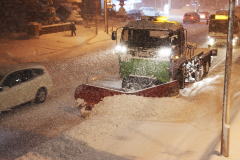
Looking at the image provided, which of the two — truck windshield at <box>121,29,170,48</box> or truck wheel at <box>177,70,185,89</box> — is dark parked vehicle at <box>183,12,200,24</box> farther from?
truck windshield at <box>121,29,170,48</box>

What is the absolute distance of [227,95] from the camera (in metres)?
7.43

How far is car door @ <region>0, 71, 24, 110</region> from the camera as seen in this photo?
1259cm

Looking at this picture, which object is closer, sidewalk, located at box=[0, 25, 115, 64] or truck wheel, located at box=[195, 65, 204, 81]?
truck wheel, located at box=[195, 65, 204, 81]

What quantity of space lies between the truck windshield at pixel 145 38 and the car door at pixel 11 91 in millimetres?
3996

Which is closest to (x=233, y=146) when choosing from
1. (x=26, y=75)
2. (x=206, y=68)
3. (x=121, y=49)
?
(x=121, y=49)

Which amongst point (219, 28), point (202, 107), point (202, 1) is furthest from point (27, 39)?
point (202, 1)

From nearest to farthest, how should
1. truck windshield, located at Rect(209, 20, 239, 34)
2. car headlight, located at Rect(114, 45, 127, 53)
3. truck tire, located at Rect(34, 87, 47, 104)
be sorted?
car headlight, located at Rect(114, 45, 127, 53) → truck tire, located at Rect(34, 87, 47, 104) → truck windshield, located at Rect(209, 20, 239, 34)

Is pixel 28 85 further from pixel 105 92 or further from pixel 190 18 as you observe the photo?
pixel 190 18

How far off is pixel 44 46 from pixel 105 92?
16543 mm

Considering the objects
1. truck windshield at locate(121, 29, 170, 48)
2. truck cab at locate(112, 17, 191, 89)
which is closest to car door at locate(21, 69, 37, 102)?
truck cab at locate(112, 17, 191, 89)

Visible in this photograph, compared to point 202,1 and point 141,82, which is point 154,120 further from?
point 202,1

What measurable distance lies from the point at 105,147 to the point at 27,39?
73.0 feet

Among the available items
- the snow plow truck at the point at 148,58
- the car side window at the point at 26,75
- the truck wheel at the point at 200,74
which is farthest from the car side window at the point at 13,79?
Result: the truck wheel at the point at 200,74

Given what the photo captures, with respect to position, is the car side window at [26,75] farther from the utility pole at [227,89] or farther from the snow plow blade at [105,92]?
the utility pole at [227,89]
